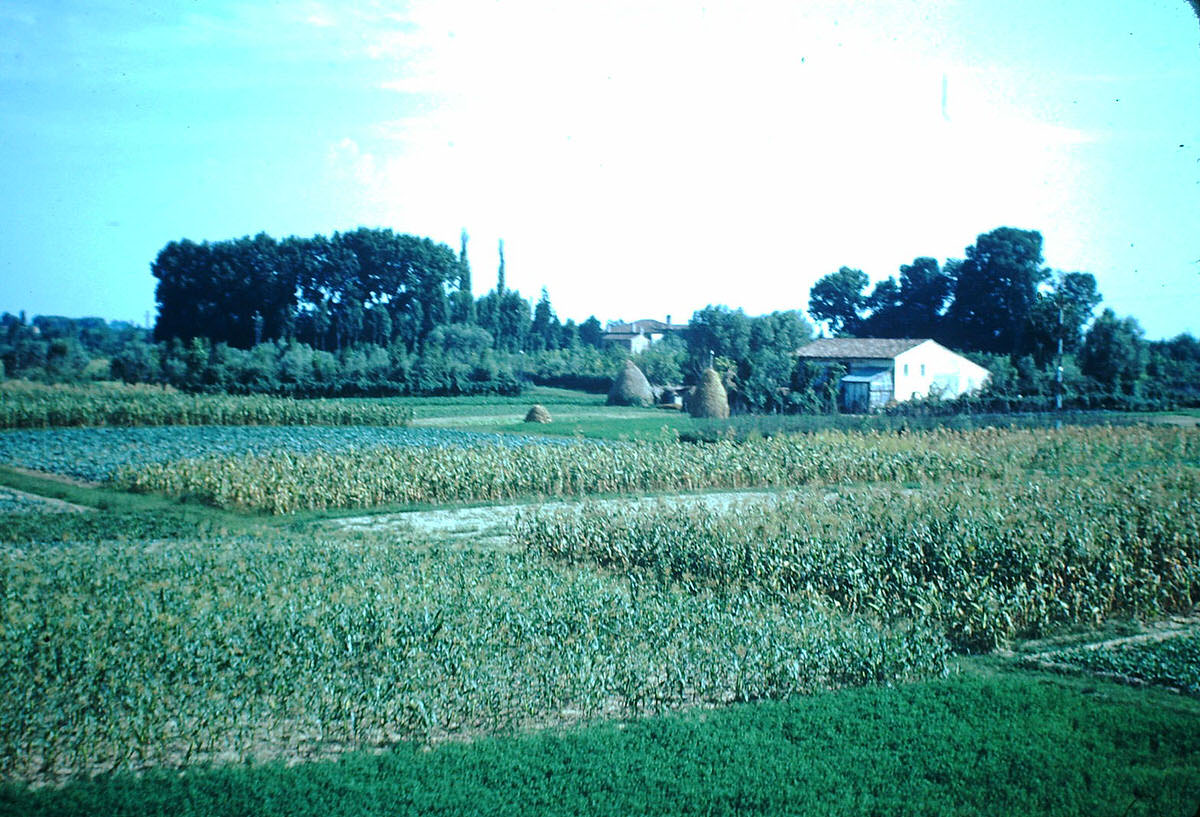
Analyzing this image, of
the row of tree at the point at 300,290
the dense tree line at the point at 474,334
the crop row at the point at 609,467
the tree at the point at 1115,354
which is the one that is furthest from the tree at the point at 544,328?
the crop row at the point at 609,467

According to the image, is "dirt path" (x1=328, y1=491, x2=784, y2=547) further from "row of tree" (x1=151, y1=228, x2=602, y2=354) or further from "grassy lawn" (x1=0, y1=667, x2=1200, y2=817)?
"row of tree" (x1=151, y1=228, x2=602, y2=354)

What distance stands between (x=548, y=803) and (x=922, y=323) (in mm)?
67639

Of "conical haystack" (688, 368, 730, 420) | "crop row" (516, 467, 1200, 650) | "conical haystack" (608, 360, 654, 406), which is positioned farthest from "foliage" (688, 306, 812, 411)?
"crop row" (516, 467, 1200, 650)

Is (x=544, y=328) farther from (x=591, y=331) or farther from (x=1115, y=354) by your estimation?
(x=1115, y=354)

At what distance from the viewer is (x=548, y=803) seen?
5449mm

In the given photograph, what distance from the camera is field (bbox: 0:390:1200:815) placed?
5727 mm

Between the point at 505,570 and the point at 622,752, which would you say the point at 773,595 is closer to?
the point at 505,570

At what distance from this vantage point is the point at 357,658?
754 cm

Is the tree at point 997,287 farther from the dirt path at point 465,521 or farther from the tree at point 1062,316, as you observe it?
the dirt path at point 465,521

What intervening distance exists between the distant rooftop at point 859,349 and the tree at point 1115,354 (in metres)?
8.58

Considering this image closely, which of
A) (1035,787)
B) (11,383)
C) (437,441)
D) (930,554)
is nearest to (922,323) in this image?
(437,441)

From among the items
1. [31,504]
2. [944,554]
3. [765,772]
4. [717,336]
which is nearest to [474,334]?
[717,336]

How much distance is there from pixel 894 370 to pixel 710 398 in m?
11.8

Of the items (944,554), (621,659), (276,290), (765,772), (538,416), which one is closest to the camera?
(765,772)
